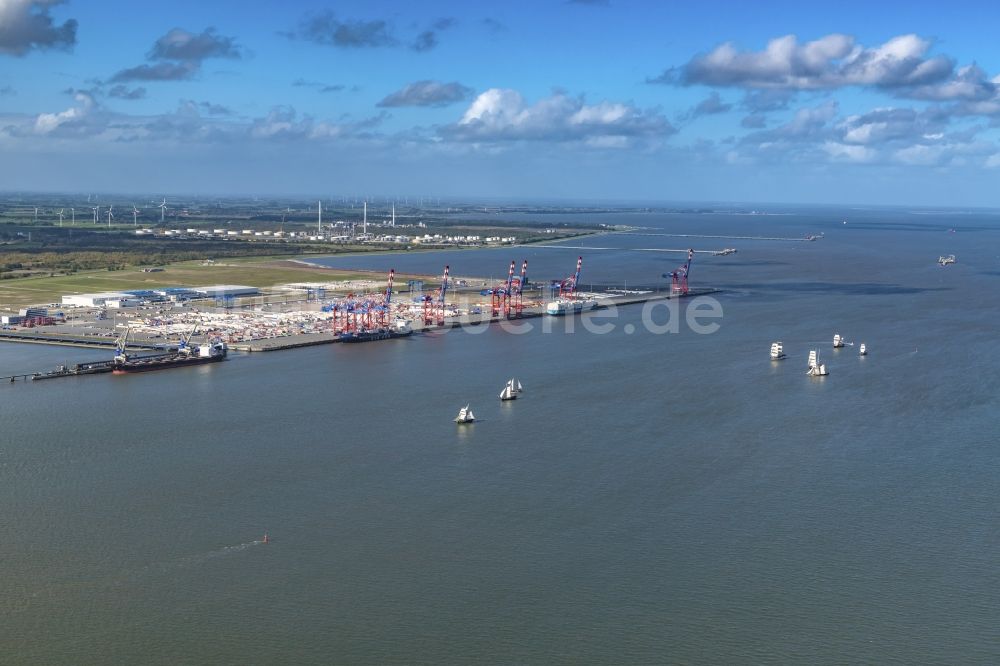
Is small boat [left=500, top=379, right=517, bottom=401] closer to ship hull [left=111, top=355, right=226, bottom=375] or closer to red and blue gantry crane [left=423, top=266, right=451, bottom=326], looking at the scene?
ship hull [left=111, top=355, right=226, bottom=375]

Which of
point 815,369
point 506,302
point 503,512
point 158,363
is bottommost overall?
point 503,512

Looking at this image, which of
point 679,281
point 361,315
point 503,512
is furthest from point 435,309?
point 503,512

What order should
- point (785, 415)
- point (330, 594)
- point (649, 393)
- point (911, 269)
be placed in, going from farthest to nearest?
point (911, 269) → point (649, 393) → point (785, 415) → point (330, 594)

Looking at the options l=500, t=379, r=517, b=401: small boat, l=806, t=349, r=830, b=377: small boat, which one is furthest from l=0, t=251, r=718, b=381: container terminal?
l=806, t=349, r=830, b=377: small boat

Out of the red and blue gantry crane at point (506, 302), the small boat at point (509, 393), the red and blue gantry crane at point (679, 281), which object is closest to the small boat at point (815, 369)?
the small boat at point (509, 393)

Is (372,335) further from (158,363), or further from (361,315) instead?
(158,363)

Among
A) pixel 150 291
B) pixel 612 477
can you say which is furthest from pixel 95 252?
pixel 612 477

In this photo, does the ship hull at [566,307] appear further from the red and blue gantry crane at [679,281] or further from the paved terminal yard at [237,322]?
the red and blue gantry crane at [679,281]

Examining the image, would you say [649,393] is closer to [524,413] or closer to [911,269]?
[524,413]
